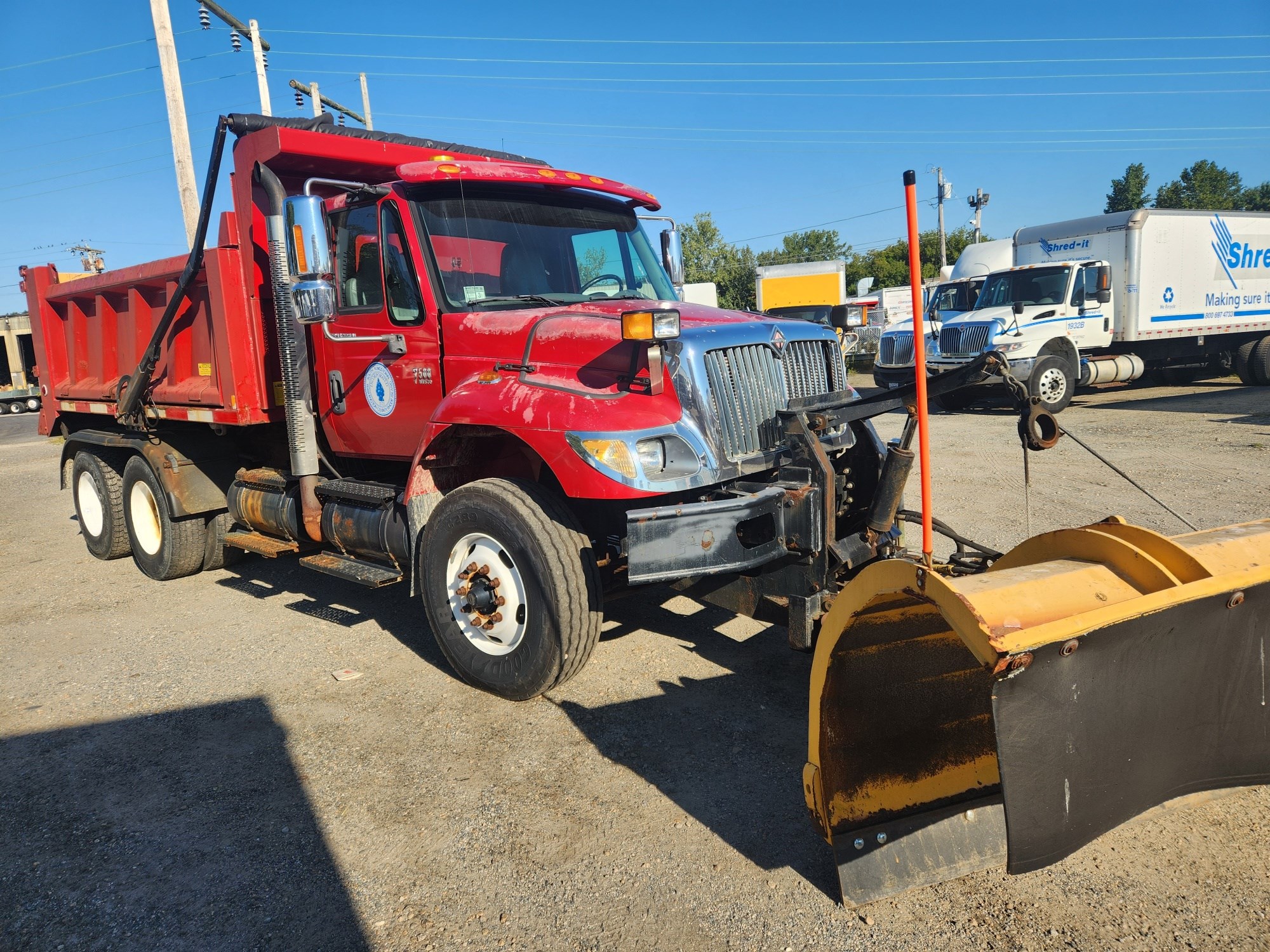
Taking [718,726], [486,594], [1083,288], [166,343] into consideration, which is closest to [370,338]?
[486,594]

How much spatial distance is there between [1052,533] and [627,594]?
216cm

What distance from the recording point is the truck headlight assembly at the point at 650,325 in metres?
3.56

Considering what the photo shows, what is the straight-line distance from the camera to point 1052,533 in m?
2.70

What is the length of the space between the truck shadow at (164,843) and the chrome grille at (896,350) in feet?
50.8

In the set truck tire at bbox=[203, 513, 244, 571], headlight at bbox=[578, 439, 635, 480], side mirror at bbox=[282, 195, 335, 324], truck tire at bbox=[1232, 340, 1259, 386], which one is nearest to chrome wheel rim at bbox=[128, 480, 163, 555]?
truck tire at bbox=[203, 513, 244, 571]

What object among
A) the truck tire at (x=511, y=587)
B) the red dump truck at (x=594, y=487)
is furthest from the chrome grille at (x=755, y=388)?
the truck tire at (x=511, y=587)

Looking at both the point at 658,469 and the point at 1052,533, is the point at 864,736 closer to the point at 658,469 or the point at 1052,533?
the point at 1052,533

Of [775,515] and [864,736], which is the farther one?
[775,515]

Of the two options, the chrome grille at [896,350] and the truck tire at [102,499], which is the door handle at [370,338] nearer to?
the truck tire at [102,499]

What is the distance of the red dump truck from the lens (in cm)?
Result: 245

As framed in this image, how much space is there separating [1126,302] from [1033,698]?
55.4 ft

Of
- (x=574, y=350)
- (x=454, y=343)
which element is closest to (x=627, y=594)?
(x=574, y=350)

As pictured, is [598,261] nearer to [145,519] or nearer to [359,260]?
[359,260]

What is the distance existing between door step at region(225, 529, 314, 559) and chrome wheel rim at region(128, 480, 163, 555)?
80 cm
